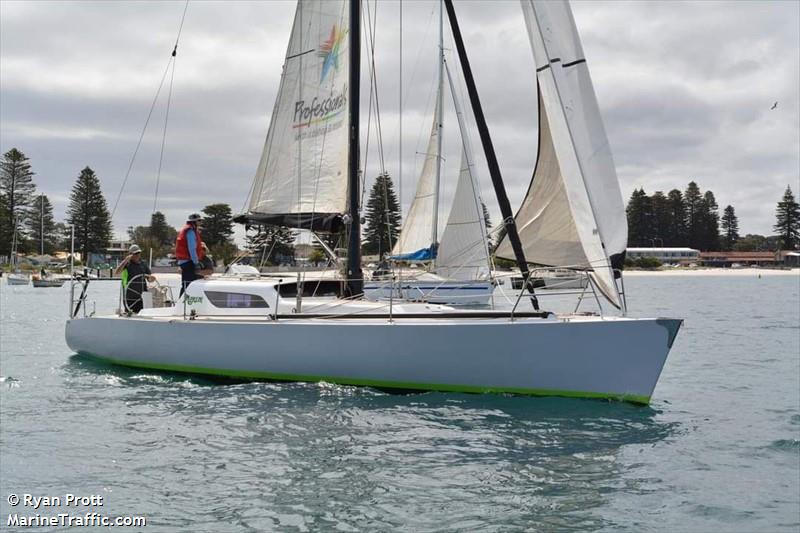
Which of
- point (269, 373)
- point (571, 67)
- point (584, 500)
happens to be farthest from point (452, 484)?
point (571, 67)

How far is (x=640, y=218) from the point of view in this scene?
113625 millimetres

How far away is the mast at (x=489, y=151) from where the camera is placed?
1212 centimetres

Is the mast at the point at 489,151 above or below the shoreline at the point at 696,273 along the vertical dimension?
above

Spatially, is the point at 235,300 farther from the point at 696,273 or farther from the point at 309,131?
the point at 696,273

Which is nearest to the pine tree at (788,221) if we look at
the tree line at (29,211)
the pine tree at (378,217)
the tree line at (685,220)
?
the tree line at (685,220)

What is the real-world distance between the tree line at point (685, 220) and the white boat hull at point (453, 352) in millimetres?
106193

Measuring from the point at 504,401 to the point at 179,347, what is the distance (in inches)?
215

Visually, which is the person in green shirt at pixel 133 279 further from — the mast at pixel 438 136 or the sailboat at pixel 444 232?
the mast at pixel 438 136

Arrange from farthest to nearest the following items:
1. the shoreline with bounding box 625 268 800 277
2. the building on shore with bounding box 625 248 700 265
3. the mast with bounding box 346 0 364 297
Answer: the building on shore with bounding box 625 248 700 265 → the shoreline with bounding box 625 268 800 277 → the mast with bounding box 346 0 364 297

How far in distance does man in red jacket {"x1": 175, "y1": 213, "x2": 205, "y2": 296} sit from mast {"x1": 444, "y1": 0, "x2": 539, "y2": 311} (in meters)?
5.20

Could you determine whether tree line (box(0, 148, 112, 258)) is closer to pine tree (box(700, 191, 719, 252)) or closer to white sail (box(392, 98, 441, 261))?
white sail (box(392, 98, 441, 261))

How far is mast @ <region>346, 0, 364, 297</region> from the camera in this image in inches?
499

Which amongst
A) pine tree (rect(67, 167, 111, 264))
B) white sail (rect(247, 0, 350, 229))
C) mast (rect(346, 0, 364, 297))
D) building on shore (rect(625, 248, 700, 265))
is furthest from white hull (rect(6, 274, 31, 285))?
building on shore (rect(625, 248, 700, 265))

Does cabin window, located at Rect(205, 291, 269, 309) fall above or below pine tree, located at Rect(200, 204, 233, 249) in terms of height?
below
